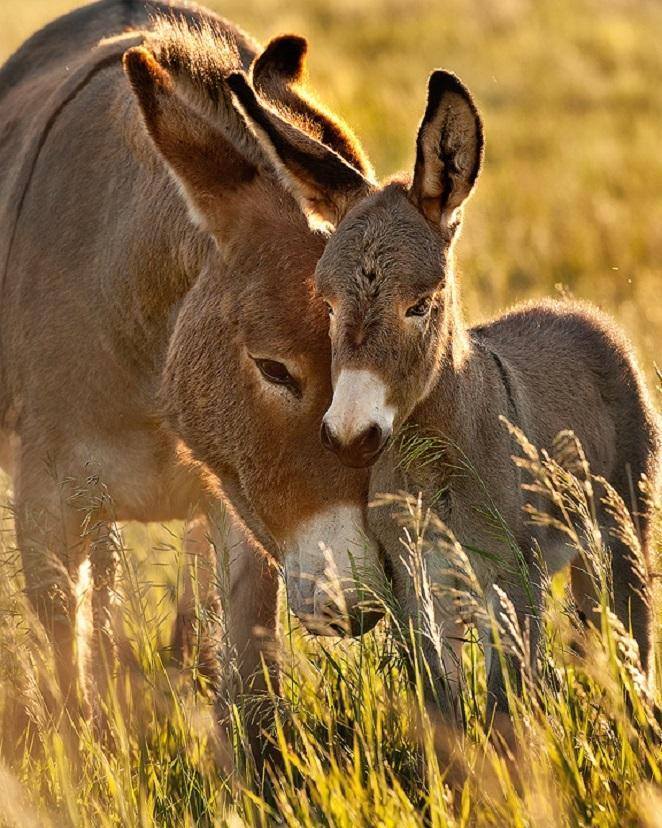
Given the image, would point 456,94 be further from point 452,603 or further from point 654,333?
point 654,333

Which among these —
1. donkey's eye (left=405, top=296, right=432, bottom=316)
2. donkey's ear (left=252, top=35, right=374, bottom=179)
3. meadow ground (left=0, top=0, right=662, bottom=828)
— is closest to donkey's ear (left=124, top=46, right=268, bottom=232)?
donkey's ear (left=252, top=35, right=374, bottom=179)

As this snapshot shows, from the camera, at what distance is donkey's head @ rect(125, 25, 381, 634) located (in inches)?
143

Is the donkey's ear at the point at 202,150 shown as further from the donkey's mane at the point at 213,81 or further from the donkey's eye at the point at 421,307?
the donkey's eye at the point at 421,307

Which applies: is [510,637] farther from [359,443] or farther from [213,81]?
[213,81]

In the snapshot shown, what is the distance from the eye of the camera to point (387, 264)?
326cm

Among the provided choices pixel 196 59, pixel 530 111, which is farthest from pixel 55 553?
pixel 530 111

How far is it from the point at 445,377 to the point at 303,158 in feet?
2.23

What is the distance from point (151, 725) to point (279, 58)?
81.2 inches

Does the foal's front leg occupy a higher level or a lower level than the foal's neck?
lower

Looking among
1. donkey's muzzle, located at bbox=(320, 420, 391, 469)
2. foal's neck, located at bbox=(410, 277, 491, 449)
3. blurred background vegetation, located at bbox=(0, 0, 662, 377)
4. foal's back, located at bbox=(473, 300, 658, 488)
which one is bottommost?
blurred background vegetation, located at bbox=(0, 0, 662, 377)

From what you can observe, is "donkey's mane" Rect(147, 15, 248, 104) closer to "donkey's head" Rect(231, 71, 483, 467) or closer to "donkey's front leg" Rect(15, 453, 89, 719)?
"donkey's head" Rect(231, 71, 483, 467)

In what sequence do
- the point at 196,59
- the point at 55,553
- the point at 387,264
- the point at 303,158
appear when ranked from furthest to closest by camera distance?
1. the point at 55,553
2. the point at 196,59
3. the point at 303,158
4. the point at 387,264

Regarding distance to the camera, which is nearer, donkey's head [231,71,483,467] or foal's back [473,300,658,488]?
donkey's head [231,71,483,467]

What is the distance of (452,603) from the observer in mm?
3822
